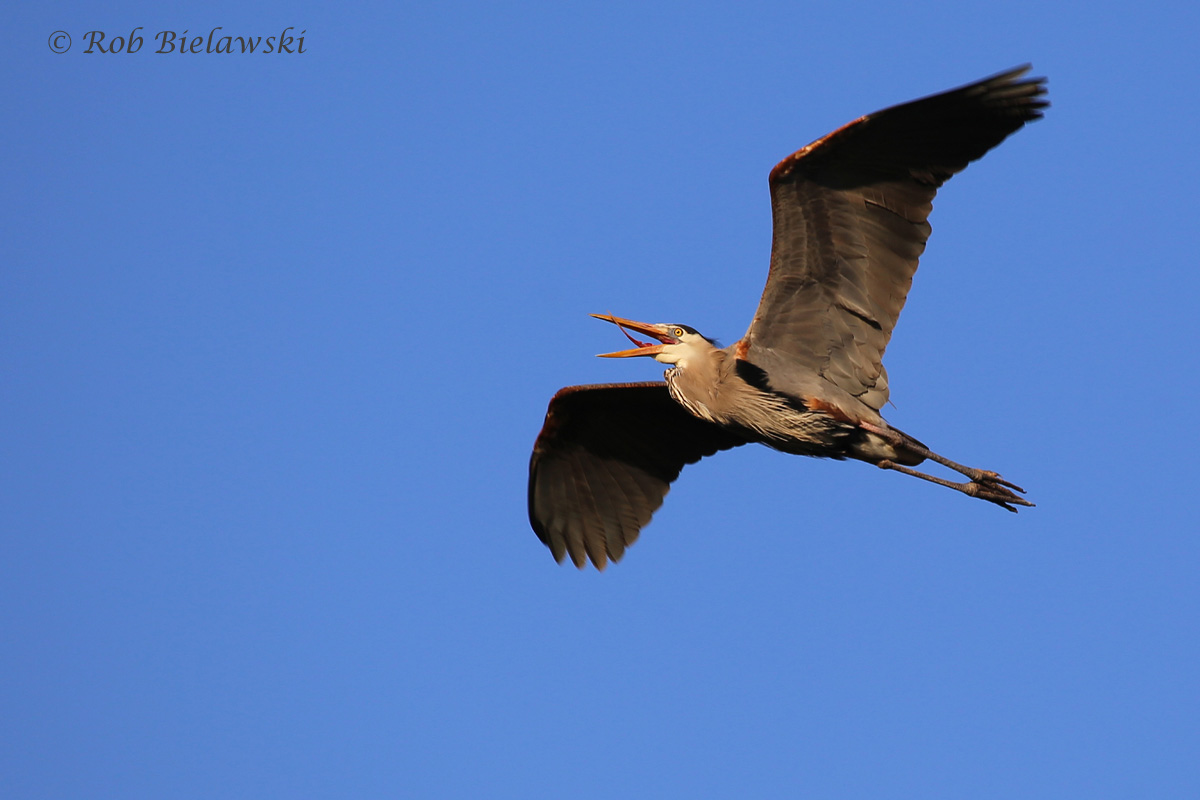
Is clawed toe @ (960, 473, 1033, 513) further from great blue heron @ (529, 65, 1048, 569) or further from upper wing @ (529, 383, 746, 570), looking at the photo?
upper wing @ (529, 383, 746, 570)

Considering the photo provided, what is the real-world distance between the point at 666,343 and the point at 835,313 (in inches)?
65.6

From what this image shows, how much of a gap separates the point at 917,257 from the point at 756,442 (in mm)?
2227

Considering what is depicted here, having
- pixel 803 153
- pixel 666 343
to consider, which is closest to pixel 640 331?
pixel 666 343

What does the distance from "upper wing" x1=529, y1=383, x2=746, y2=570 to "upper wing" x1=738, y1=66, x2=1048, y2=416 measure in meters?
2.07

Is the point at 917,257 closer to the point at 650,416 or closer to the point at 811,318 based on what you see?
the point at 811,318

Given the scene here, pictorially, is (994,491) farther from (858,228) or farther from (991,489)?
(858,228)

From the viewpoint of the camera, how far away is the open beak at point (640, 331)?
1082cm

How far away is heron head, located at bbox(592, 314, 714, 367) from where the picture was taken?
1064 cm

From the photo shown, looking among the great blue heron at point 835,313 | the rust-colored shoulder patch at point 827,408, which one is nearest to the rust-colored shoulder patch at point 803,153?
the great blue heron at point 835,313

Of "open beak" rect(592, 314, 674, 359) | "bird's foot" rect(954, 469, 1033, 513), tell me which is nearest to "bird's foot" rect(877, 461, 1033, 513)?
"bird's foot" rect(954, 469, 1033, 513)

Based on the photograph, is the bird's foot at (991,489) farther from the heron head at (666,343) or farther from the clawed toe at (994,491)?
the heron head at (666,343)

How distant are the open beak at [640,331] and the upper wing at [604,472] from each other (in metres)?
1.23

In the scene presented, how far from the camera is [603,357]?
1087cm

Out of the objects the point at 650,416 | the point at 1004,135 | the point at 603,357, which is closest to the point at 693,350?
the point at 603,357
